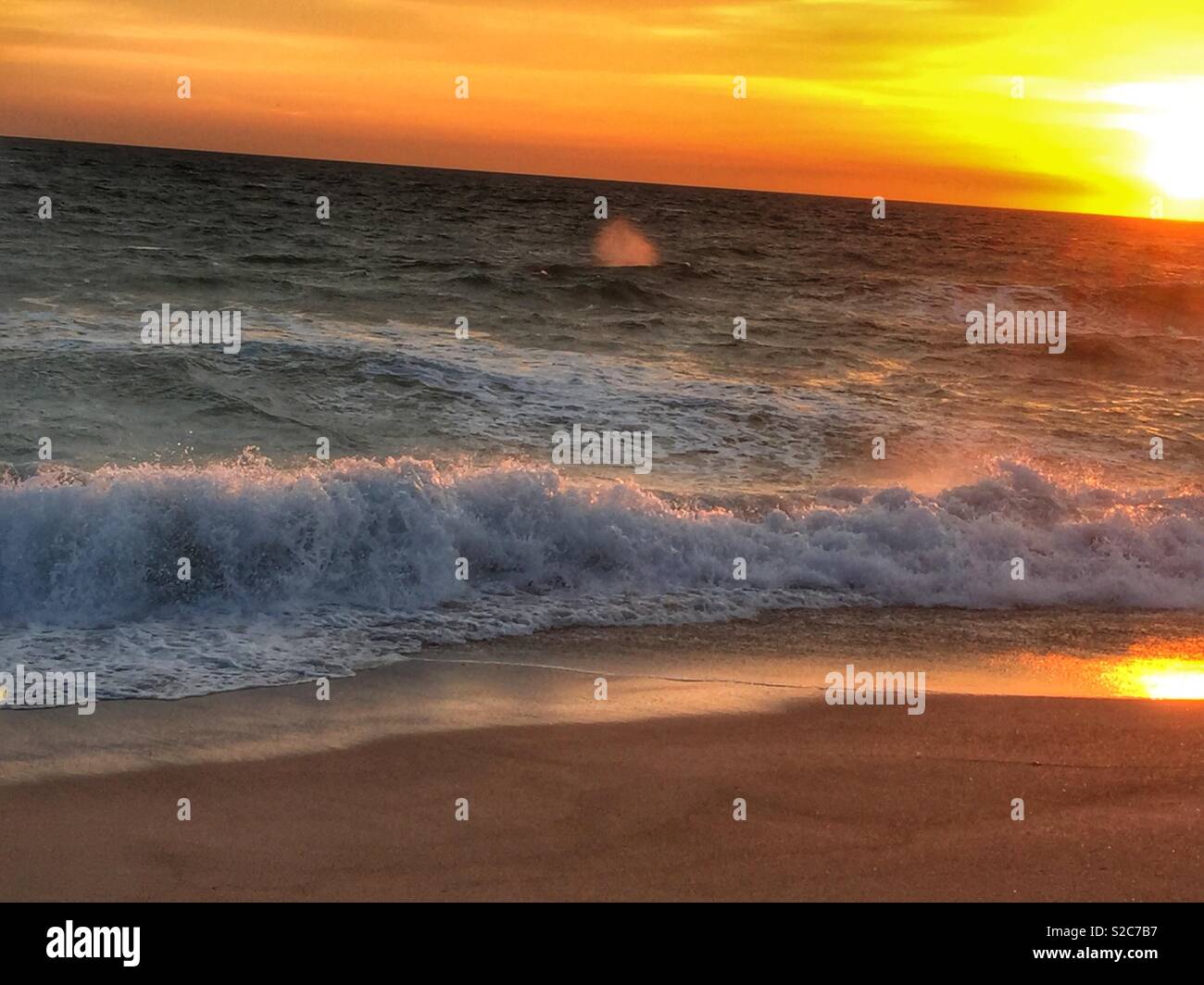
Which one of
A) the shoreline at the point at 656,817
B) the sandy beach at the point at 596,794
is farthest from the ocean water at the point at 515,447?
the shoreline at the point at 656,817

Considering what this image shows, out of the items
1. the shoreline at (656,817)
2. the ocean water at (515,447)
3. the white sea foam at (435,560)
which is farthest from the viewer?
the ocean water at (515,447)

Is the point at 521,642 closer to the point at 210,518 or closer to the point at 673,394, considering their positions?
the point at 210,518

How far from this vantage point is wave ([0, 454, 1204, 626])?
9344 millimetres

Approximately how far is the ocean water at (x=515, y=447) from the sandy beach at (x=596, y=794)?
45.6 inches

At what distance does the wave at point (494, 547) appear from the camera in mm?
9344

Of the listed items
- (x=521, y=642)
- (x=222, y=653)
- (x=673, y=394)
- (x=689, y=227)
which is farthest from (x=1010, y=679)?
(x=689, y=227)

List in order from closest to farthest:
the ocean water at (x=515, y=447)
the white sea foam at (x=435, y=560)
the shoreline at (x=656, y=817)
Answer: the shoreline at (x=656, y=817) → the white sea foam at (x=435, y=560) → the ocean water at (x=515, y=447)

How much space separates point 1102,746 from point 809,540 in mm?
4673

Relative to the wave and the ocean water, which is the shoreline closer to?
the ocean water

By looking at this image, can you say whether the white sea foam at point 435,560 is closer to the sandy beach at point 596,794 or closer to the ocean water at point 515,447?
the ocean water at point 515,447

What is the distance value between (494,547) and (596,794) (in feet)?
15.6

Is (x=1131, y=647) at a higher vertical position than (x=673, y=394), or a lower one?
lower

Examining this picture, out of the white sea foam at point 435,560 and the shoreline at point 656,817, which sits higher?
the white sea foam at point 435,560

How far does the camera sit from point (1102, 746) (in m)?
6.64
